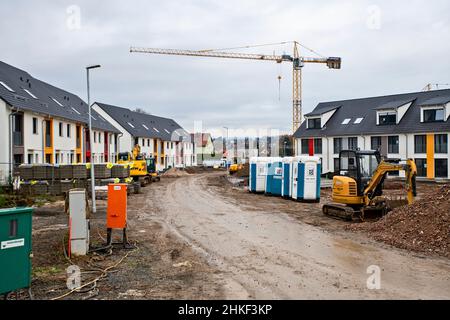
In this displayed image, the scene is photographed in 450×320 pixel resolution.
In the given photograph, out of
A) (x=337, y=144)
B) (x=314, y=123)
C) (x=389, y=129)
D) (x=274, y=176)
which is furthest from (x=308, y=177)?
(x=314, y=123)

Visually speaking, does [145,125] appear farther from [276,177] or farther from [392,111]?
[276,177]

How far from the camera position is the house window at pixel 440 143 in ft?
123

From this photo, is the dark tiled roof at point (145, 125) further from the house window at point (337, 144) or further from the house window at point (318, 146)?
the house window at point (337, 144)

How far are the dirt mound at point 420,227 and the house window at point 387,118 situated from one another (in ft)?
101

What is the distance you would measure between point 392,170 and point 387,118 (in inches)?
1186

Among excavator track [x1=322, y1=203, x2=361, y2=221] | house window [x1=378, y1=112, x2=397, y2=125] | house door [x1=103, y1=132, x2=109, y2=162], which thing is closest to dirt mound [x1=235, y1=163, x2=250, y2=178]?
house window [x1=378, y1=112, x2=397, y2=125]

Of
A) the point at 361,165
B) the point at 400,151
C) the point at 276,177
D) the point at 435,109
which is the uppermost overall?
the point at 435,109

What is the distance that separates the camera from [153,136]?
2504 inches

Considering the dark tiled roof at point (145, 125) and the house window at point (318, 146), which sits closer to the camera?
the house window at point (318, 146)

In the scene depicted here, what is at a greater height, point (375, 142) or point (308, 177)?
point (375, 142)

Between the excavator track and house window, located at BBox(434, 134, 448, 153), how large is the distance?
25.5m

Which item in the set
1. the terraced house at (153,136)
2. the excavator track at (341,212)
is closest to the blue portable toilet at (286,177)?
the excavator track at (341,212)

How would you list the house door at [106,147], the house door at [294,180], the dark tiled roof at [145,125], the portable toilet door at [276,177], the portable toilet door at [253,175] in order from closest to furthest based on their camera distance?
the house door at [294,180] → the portable toilet door at [276,177] → the portable toilet door at [253,175] → the house door at [106,147] → the dark tiled roof at [145,125]

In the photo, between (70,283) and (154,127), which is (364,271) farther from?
(154,127)
